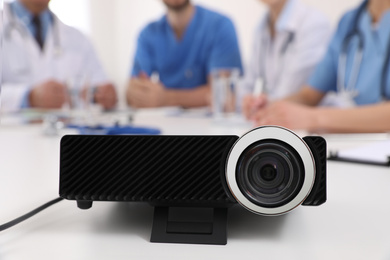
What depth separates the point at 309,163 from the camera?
28 centimetres

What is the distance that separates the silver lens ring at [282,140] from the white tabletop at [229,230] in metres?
0.03

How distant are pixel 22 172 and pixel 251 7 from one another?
95.5 inches

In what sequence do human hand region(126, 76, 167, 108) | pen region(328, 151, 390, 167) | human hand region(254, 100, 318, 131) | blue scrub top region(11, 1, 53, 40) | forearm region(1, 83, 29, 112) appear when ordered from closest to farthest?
1. pen region(328, 151, 390, 167)
2. human hand region(254, 100, 318, 131)
3. forearm region(1, 83, 29, 112)
4. human hand region(126, 76, 167, 108)
5. blue scrub top region(11, 1, 53, 40)

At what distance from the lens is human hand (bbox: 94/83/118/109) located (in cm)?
150

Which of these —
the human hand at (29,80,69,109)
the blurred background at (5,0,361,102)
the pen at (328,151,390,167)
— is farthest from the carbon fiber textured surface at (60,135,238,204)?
the blurred background at (5,0,361,102)

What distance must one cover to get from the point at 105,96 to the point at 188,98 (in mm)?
457

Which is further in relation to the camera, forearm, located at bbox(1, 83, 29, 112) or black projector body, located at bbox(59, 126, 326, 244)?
forearm, located at bbox(1, 83, 29, 112)

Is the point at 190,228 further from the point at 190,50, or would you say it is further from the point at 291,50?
the point at 190,50

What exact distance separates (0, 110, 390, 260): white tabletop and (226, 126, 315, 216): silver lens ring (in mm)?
27

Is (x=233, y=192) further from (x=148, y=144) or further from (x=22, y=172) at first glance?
(x=22, y=172)

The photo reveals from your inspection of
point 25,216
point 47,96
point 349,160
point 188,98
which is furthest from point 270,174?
point 188,98

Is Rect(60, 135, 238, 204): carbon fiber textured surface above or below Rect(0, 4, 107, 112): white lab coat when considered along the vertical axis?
below

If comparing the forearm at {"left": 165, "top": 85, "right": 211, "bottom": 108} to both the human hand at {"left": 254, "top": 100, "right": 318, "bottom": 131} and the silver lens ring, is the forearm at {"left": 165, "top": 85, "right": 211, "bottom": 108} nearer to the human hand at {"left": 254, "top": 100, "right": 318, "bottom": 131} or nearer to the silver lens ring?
the human hand at {"left": 254, "top": 100, "right": 318, "bottom": 131}

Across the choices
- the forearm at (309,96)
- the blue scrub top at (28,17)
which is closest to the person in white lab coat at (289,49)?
the forearm at (309,96)
